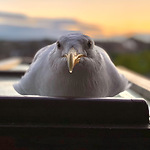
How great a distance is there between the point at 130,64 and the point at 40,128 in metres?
5.81

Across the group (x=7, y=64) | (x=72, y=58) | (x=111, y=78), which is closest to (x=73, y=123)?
(x=72, y=58)

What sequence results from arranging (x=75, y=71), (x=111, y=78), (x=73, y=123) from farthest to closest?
(x=111, y=78)
(x=75, y=71)
(x=73, y=123)

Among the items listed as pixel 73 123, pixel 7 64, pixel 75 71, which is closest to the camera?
pixel 73 123

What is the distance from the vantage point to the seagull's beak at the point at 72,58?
814mm

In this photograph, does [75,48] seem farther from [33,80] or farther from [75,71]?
[33,80]

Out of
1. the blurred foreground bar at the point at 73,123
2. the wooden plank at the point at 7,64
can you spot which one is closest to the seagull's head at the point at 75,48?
the blurred foreground bar at the point at 73,123

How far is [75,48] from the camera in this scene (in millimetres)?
879

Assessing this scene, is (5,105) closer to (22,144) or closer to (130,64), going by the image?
(22,144)

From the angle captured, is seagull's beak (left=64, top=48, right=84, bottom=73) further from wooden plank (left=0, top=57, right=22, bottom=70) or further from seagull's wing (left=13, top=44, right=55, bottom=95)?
wooden plank (left=0, top=57, right=22, bottom=70)

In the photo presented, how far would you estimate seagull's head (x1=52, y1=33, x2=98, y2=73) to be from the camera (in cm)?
85

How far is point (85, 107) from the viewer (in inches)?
31.3

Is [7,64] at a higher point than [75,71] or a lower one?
lower

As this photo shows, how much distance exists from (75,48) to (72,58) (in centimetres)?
7

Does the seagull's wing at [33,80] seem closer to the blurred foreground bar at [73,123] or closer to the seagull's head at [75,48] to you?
the seagull's head at [75,48]
